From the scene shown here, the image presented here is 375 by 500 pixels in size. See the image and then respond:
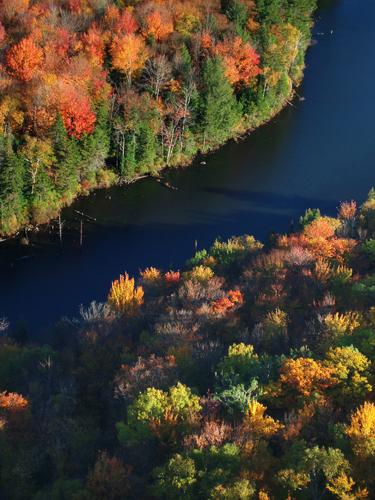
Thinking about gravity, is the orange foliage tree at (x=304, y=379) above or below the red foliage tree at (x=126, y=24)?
below

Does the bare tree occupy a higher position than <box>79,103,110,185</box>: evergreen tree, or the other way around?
the bare tree

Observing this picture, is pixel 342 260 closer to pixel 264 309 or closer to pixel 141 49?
pixel 264 309

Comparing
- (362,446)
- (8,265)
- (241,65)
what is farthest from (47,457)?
(241,65)

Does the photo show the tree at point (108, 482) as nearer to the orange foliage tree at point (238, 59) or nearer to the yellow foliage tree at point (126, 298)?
the yellow foliage tree at point (126, 298)

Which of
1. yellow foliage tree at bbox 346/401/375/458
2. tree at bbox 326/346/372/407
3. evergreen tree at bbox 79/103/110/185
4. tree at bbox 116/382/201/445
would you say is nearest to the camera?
yellow foliage tree at bbox 346/401/375/458

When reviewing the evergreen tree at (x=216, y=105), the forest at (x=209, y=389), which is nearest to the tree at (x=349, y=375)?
the forest at (x=209, y=389)

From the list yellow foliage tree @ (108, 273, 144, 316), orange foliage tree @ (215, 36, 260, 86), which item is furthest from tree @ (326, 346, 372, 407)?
orange foliage tree @ (215, 36, 260, 86)

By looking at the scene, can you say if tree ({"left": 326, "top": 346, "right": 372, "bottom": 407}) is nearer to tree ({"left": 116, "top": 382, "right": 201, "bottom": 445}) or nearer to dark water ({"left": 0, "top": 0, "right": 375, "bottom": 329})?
tree ({"left": 116, "top": 382, "right": 201, "bottom": 445})
